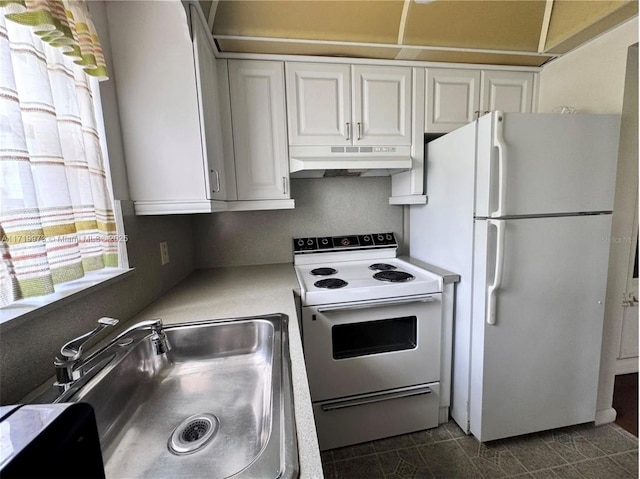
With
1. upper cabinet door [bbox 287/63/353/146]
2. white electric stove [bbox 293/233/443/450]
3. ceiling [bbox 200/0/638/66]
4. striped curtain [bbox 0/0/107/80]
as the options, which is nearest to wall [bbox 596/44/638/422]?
ceiling [bbox 200/0/638/66]

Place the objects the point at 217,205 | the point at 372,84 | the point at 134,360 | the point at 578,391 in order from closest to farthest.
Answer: the point at 134,360, the point at 217,205, the point at 578,391, the point at 372,84

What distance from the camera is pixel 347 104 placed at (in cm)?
165

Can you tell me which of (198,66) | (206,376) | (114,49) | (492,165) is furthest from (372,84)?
(206,376)

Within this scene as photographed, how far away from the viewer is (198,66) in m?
1.14

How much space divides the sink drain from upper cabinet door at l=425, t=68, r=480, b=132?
1846 mm

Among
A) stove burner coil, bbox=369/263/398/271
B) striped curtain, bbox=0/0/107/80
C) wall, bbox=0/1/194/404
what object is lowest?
stove burner coil, bbox=369/263/398/271

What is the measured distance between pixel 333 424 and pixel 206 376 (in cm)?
92

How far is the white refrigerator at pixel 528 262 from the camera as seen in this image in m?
1.28

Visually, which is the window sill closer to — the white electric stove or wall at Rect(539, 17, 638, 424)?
the white electric stove

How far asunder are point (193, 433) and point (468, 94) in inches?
86.5

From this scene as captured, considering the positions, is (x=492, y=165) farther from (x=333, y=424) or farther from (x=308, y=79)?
(x=333, y=424)

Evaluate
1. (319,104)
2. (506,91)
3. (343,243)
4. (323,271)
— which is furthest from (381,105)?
(323,271)

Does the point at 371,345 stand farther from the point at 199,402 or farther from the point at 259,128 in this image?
the point at 259,128

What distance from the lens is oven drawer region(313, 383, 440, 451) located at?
1.51 metres
